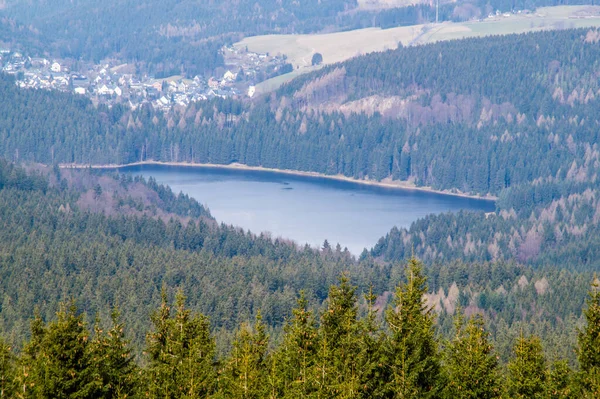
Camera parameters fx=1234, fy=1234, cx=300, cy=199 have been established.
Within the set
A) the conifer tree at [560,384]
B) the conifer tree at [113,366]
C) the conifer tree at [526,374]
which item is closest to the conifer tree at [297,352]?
the conifer tree at [113,366]

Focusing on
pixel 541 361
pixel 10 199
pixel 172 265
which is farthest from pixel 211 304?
pixel 541 361

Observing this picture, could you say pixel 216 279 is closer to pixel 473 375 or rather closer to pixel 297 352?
pixel 297 352

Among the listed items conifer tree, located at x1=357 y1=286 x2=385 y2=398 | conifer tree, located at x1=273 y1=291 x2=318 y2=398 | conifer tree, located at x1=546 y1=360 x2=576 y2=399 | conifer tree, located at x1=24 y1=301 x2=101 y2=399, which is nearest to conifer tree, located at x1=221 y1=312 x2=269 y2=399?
conifer tree, located at x1=273 y1=291 x2=318 y2=398

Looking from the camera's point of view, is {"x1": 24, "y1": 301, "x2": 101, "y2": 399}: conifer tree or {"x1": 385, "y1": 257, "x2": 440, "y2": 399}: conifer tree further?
{"x1": 385, "y1": 257, "x2": 440, "y2": 399}: conifer tree

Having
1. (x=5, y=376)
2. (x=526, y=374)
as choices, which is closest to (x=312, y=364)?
(x=526, y=374)

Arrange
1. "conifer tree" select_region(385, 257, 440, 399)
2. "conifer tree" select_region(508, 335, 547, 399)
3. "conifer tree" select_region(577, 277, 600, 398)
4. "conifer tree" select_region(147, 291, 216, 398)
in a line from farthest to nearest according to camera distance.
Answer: "conifer tree" select_region(577, 277, 600, 398)
"conifer tree" select_region(508, 335, 547, 399)
"conifer tree" select_region(147, 291, 216, 398)
"conifer tree" select_region(385, 257, 440, 399)

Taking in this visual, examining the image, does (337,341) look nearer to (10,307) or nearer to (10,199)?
(10,307)

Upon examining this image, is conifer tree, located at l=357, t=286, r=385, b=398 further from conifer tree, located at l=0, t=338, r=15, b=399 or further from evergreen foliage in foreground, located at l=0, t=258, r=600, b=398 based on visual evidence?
conifer tree, located at l=0, t=338, r=15, b=399
